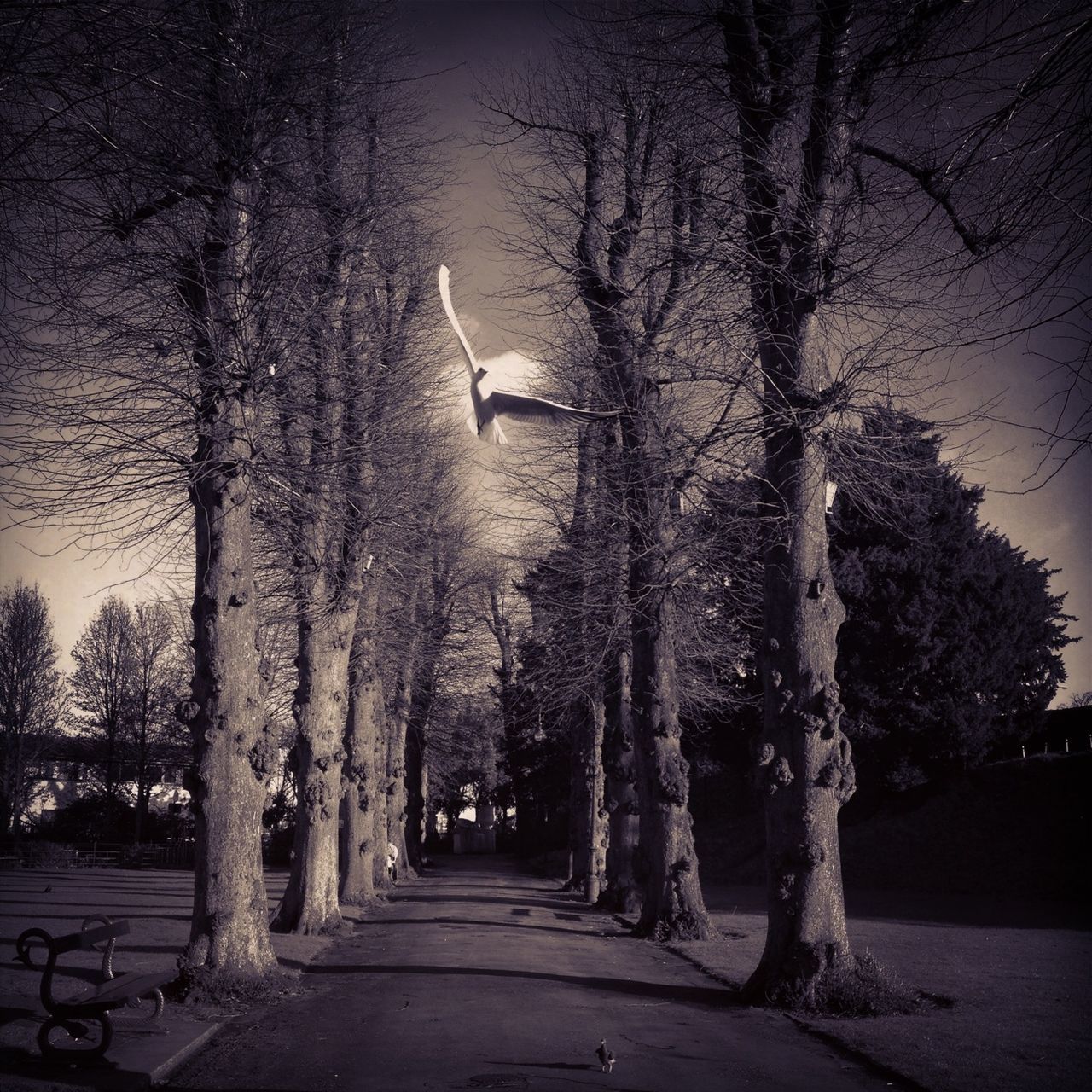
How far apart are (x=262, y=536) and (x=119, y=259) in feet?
19.4

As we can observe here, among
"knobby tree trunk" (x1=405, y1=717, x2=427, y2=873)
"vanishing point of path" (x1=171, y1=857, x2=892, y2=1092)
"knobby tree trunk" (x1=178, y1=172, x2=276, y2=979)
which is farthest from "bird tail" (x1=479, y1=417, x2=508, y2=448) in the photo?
"knobby tree trunk" (x1=405, y1=717, x2=427, y2=873)

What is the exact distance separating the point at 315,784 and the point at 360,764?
5.98 metres

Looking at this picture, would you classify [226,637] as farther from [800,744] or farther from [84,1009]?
[800,744]

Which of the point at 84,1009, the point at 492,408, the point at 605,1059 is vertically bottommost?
the point at 605,1059

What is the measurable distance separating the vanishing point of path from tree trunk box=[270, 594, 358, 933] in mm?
1186

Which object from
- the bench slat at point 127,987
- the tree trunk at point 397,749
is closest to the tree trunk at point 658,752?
the bench slat at point 127,987

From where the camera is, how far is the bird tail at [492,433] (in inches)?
392

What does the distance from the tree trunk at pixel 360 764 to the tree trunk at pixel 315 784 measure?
4.65m

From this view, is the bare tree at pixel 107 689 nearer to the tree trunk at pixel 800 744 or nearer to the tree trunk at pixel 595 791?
the tree trunk at pixel 595 791

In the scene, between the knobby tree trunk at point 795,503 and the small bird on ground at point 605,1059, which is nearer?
the small bird on ground at point 605,1059

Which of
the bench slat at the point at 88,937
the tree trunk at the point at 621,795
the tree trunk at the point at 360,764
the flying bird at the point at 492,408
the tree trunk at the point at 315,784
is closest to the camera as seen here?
the bench slat at the point at 88,937

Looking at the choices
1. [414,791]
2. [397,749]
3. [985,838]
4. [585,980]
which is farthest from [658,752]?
[414,791]

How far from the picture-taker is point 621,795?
23.4m

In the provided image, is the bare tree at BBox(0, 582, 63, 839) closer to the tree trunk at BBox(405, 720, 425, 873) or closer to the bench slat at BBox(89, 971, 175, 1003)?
the tree trunk at BBox(405, 720, 425, 873)
